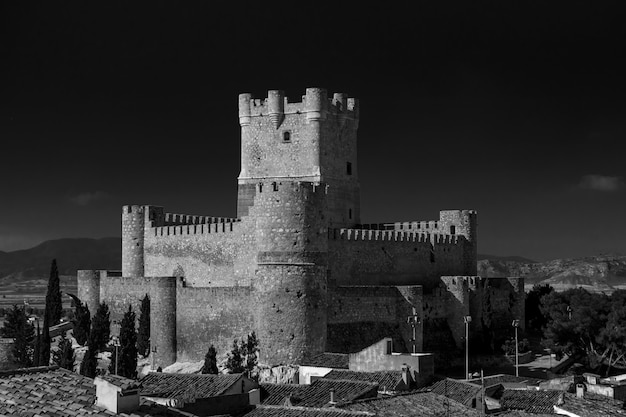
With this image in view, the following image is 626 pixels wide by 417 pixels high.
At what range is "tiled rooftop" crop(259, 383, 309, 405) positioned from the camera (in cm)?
2755

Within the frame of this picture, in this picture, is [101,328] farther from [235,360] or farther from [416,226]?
[416,226]

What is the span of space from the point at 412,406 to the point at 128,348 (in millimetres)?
18279

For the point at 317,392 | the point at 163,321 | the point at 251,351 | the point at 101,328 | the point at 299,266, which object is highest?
the point at 299,266

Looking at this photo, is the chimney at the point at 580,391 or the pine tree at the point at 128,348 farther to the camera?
the pine tree at the point at 128,348

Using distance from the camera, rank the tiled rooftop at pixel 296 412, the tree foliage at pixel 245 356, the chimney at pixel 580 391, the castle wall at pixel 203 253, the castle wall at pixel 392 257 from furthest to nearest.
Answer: the castle wall at pixel 392 257
the castle wall at pixel 203 253
the tree foliage at pixel 245 356
the chimney at pixel 580 391
the tiled rooftop at pixel 296 412

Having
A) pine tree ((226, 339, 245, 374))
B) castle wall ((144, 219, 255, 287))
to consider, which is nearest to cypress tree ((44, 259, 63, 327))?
castle wall ((144, 219, 255, 287))

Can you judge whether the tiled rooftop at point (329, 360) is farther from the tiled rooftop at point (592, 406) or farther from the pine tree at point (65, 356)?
the pine tree at point (65, 356)

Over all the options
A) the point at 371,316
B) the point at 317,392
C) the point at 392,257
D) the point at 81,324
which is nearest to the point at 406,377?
the point at 317,392

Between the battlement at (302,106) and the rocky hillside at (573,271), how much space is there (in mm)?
114633

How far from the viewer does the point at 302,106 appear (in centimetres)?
4797

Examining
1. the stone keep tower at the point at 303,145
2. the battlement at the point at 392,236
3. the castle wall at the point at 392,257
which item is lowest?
the castle wall at the point at 392,257

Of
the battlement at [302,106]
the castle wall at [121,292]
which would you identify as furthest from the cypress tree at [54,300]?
the battlement at [302,106]

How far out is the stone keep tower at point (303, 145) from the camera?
157 feet

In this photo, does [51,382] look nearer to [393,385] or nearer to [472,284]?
[393,385]
